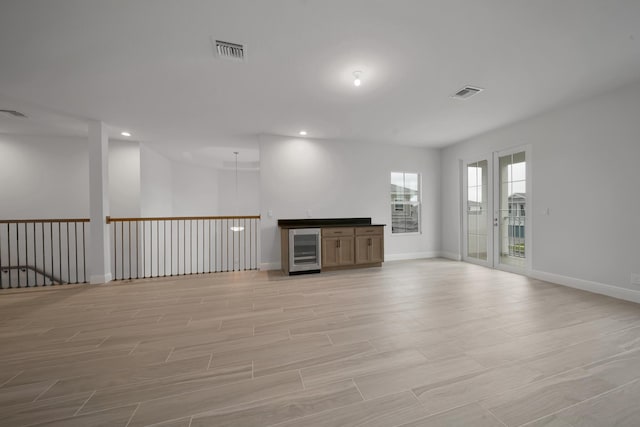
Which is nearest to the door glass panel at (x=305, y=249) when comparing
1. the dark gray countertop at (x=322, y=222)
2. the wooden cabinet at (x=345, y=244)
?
the wooden cabinet at (x=345, y=244)

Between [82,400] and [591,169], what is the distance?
5.98 meters

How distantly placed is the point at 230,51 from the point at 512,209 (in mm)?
5213

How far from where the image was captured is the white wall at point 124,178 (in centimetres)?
548

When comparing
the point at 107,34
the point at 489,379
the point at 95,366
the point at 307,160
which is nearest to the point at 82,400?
the point at 95,366

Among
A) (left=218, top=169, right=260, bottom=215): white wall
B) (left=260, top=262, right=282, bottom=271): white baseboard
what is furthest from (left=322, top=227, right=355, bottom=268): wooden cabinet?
(left=218, top=169, right=260, bottom=215): white wall

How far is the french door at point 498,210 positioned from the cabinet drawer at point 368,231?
2.18m

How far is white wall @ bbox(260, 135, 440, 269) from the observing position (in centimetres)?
529

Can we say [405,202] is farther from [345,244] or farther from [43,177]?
[43,177]

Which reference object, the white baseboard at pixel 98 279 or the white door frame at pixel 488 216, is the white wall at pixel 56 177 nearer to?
the white baseboard at pixel 98 279

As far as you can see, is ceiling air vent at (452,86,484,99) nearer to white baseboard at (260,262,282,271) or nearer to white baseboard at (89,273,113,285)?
white baseboard at (260,262,282,271)

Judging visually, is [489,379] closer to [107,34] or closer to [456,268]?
[456,268]

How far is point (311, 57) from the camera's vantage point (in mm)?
2617

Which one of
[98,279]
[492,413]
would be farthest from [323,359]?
[98,279]

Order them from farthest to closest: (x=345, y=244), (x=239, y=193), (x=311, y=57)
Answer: (x=239, y=193), (x=345, y=244), (x=311, y=57)
